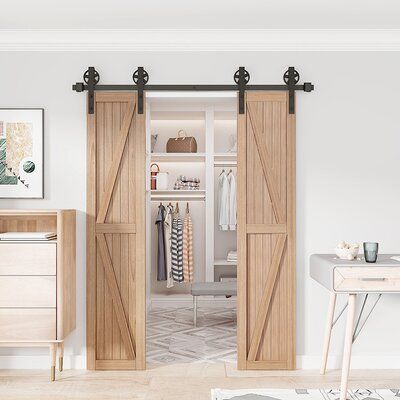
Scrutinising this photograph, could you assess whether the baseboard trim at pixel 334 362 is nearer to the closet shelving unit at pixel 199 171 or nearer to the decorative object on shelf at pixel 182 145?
the closet shelving unit at pixel 199 171

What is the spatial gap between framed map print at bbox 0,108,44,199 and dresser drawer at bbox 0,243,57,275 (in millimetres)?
494

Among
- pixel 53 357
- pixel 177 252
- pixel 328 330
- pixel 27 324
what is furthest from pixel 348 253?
pixel 177 252

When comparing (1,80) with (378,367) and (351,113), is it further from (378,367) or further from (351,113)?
(378,367)

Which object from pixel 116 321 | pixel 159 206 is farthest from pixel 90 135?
pixel 159 206

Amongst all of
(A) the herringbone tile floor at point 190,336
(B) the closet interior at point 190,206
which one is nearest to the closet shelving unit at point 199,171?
(B) the closet interior at point 190,206

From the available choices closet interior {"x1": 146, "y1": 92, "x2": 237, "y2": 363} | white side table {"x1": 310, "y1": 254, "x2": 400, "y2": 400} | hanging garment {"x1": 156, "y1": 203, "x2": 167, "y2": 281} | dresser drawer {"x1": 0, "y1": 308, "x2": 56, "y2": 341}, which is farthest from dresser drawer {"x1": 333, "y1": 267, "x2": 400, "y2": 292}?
hanging garment {"x1": 156, "y1": 203, "x2": 167, "y2": 281}

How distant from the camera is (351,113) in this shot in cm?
437

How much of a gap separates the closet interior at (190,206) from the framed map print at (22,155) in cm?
233

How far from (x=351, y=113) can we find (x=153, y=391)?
2.59 m

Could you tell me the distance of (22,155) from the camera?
4.31 metres

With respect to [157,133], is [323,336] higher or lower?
lower

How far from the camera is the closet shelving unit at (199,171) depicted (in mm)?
6910

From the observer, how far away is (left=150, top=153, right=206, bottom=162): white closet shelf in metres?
6.91

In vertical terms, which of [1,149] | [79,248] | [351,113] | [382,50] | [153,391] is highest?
[382,50]
